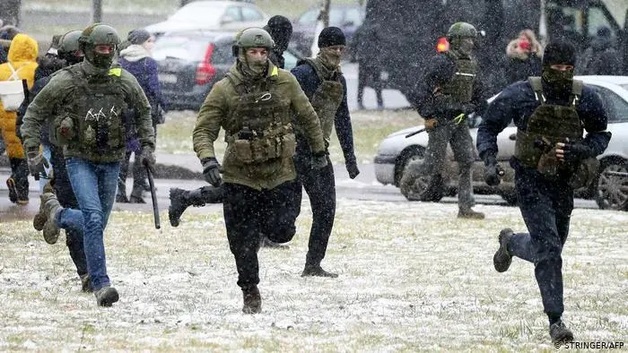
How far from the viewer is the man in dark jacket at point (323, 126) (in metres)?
12.1

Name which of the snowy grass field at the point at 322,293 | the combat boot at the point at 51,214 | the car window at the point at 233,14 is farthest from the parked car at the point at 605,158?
the car window at the point at 233,14

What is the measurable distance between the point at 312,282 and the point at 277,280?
258 millimetres

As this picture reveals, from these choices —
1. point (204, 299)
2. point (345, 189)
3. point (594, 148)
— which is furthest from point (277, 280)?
point (345, 189)

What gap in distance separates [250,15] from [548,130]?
28.4 m

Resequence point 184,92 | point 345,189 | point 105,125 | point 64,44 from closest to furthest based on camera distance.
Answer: point 105,125 < point 64,44 < point 345,189 < point 184,92

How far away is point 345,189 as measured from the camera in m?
21.9

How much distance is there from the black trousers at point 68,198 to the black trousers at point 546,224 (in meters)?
3.22

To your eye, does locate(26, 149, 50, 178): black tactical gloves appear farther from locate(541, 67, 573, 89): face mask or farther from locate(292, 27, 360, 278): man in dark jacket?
locate(541, 67, 573, 89): face mask

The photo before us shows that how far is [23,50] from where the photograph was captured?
1684cm

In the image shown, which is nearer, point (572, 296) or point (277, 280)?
point (572, 296)

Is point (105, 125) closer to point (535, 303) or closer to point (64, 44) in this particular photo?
point (64, 44)

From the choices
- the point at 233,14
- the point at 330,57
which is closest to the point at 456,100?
the point at 330,57

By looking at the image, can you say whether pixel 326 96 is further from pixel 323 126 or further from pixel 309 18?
pixel 309 18

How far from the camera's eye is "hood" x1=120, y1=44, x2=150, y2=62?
57.9 ft
